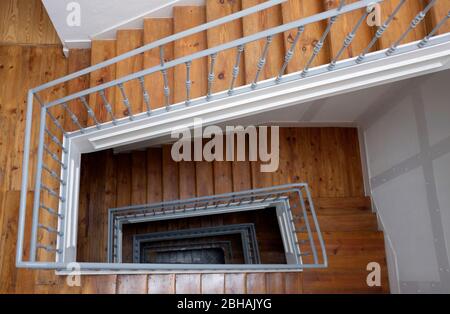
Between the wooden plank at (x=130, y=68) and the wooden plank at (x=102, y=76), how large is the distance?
0.08m

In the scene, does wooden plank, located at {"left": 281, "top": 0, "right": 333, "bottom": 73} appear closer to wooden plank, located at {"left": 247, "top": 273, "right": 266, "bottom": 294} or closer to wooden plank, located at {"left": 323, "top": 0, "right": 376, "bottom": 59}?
wooden plank, located at {"left": 323, "top": 0, "right": 376, "bottom": 59}

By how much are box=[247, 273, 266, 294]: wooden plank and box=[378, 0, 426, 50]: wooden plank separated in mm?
2280

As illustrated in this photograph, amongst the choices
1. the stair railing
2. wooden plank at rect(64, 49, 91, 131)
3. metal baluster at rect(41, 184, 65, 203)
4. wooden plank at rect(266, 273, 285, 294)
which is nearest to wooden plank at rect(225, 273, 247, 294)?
wooden plank at rect(266, 273, 285, 294)

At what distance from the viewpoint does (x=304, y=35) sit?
113 inches

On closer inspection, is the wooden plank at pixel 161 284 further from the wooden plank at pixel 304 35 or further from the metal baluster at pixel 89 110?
the wooden plank at pixel 304 35

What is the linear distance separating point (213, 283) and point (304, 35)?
2178 millimetres

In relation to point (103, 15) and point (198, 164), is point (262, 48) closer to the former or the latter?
point (103, 15)

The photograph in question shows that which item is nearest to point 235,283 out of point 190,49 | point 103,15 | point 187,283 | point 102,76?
point 187,283

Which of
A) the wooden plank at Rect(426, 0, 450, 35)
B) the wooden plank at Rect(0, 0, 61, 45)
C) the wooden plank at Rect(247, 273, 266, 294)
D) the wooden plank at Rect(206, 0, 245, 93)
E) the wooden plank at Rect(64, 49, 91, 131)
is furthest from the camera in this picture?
the wooden plank at Rect(0, 0, 61, 45)

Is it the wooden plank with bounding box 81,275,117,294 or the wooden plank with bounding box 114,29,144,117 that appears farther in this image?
the wooden plank with bounding box 114,29,144,117

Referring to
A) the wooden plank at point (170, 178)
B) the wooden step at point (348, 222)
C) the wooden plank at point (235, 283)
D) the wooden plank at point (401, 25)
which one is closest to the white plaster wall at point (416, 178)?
the wooden step at point (348, 222)

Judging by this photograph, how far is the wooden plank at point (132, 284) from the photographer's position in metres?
2.86

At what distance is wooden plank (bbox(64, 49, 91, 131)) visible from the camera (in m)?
3.47
